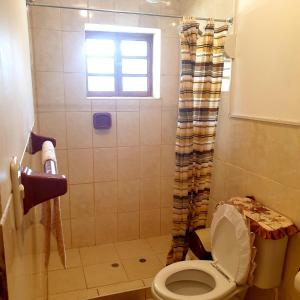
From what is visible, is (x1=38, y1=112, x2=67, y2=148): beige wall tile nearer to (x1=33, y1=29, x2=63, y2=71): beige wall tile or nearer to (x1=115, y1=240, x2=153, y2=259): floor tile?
(x1=33, y1=29, x2=63, y2=71): beige wall tile

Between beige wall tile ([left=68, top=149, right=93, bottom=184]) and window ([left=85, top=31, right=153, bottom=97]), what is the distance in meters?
0.55

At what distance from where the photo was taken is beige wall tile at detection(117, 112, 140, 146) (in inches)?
106

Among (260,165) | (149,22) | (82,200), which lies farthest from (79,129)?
(260,165)

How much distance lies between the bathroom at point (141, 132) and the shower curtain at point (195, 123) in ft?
0.32

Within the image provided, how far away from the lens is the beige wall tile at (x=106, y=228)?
2844 mm

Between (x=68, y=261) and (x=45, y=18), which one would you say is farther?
(x=68, y=261)

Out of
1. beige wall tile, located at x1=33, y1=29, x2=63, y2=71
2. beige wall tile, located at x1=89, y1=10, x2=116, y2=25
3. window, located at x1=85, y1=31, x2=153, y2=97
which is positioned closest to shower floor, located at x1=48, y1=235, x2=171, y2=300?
window, located at x1=85, y1=31, x2=153, y2=97

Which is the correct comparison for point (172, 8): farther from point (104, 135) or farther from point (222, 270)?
point (222, 270)

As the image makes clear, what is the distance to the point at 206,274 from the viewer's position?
1.82 metres

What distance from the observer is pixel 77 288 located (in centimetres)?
221

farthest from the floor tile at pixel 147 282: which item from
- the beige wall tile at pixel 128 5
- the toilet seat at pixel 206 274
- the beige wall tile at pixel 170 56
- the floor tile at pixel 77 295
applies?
the beige wall tile at pixel 128 5

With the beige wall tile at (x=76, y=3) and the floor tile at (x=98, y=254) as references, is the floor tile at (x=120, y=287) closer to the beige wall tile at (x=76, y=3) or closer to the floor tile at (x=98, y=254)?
the floor tile at (x=98, y=254)

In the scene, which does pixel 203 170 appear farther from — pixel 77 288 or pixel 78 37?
pixel 78 37

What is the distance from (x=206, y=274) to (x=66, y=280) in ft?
3.80
